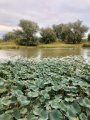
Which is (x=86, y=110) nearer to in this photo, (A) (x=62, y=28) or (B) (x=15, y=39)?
(B) (x=15, y=39)

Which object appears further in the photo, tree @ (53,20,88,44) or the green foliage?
tree @ (53,20,88,44)

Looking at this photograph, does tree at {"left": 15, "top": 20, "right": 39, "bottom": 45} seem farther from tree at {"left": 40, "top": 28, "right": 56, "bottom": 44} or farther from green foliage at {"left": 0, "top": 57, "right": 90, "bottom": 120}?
green foliage at {"left": 0, "top": 57, "right": 90, "bottom": 120}

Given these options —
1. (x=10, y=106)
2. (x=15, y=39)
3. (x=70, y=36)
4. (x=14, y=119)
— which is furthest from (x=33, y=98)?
(x=70, y=36)

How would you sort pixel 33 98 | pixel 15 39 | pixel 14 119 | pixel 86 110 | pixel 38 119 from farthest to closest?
pixel 15 39 < pixel 33 98 < pixel 86 110 < pixel 14 119 < pixel 38 119

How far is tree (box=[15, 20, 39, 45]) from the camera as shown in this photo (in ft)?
112

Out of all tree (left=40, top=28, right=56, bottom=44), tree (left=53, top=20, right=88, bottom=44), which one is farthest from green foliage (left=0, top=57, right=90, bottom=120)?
tree (left=53, top=20, right=88, bottom=44)

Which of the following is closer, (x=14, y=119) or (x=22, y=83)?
(x=14, y=119)

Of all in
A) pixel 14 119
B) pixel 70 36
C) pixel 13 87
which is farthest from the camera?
pixel 70 36

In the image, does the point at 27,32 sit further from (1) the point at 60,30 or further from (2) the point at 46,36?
(1) the point at 60,30

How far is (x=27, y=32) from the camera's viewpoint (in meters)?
35.1

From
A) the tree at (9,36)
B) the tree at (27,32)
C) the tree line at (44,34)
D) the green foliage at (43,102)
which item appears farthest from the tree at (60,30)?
the green foliage at (43,102)

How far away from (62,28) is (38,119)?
126ft

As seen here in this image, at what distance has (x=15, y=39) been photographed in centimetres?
3441

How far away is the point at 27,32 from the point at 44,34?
102 inches
